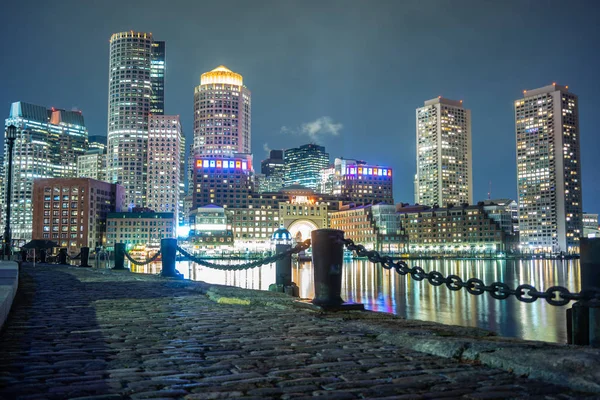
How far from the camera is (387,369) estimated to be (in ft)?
18.1

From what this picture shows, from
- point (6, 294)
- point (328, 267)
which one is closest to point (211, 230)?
point (328, 267)

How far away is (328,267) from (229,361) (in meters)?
4.53

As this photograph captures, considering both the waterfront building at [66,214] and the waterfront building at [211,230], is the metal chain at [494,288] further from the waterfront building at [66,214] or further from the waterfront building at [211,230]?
the waterfront building at [66,214]

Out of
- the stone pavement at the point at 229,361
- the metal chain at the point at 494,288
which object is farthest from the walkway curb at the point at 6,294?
the metal chain at the point at 494,288

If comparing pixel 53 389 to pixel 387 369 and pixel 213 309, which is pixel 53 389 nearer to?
pixel 387 369

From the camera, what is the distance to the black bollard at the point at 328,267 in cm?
1023

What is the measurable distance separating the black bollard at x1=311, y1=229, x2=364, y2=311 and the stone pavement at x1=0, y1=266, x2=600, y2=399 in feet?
1.84

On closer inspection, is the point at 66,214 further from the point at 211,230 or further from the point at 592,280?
the point at 592,280

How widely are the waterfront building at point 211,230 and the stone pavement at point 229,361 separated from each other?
18144 cm

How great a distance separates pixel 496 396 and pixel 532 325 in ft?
98.6

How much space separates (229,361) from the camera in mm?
5945

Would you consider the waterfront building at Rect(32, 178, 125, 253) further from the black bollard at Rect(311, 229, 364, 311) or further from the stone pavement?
the black bollard at Rect(311, 229, 364, 311)

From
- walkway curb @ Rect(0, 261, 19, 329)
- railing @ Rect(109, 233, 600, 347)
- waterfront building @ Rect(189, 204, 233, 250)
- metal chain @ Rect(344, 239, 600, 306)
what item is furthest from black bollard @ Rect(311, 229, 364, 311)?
waterfront building @ Rect(189, 204, 233, 250)

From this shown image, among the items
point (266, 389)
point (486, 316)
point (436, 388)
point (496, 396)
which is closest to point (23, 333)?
point (266, 389)
